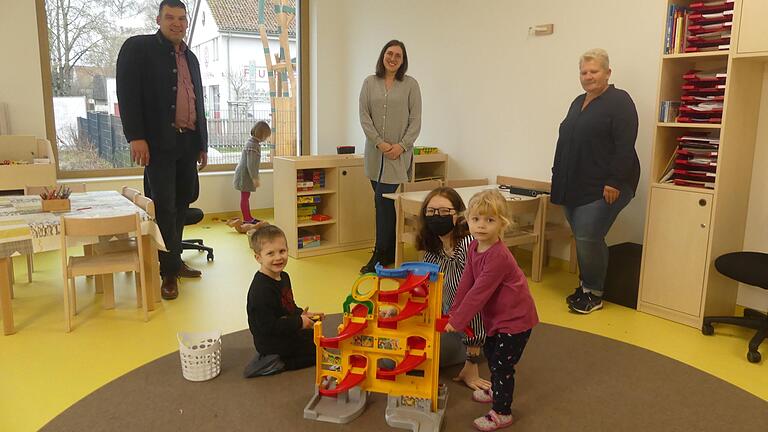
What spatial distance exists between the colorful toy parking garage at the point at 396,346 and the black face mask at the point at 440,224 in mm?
428

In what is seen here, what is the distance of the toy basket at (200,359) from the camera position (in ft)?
8.45

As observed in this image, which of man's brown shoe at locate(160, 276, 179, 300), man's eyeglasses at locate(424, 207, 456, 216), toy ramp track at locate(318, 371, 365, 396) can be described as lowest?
man's brown shoe at locate(160, 276, 179, 300)

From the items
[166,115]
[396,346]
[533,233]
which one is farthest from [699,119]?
[166,115]

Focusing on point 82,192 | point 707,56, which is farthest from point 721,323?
point 82,192

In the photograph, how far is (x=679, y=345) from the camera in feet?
10.3

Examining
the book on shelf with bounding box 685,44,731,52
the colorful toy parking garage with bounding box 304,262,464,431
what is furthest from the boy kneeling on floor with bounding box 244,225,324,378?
the book on shelf with bounding box 685,44,731,52

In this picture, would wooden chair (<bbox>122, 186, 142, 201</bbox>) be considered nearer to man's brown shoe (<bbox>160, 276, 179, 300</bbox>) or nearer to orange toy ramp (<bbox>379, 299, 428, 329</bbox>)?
man's brown shoe (<bbox>160, 276, 179, 300</bbox>)

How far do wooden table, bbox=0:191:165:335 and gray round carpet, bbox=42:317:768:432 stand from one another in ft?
2.85

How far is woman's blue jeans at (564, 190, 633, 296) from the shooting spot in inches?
141

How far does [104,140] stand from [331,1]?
9.12ft

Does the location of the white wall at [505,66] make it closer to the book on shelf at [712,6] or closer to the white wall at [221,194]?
the book on shelf at [712,6]

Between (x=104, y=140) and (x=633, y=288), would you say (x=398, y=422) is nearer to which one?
(x=633, y=288)

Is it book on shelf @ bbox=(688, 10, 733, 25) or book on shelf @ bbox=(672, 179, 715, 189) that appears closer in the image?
book on shelf @ bbox=(688, 10, 733, 25)

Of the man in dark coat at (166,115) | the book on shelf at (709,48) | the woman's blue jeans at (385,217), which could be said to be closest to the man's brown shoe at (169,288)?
the man in dark coat at (166,115)
